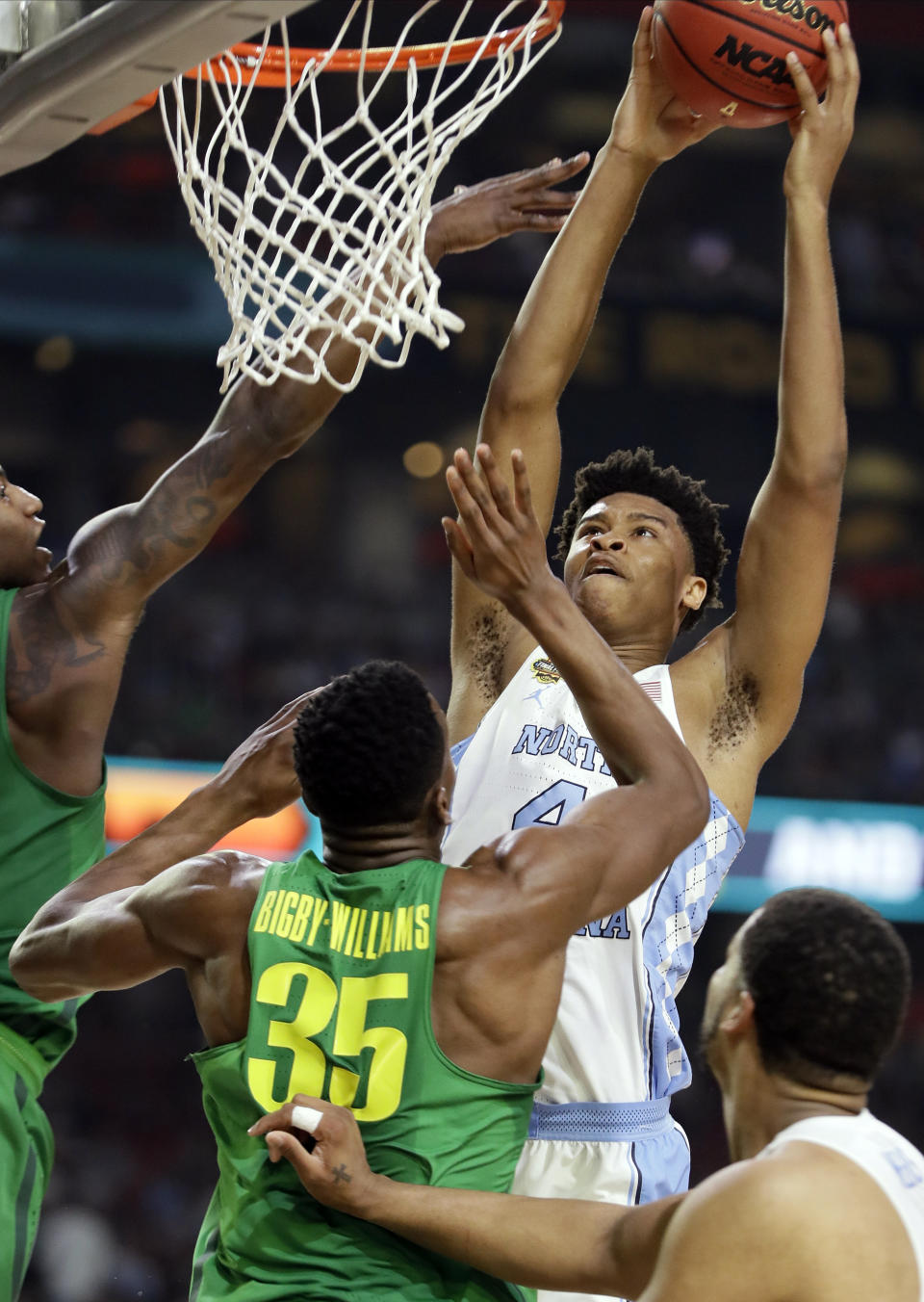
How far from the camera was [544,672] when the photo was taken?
10.4 feet

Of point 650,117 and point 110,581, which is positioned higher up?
point 650,117

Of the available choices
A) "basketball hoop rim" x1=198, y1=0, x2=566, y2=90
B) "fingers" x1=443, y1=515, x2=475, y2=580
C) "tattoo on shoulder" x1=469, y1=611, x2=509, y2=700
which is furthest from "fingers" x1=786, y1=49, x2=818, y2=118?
"fingers" x1=443, y1=515, x2=475, y2=580

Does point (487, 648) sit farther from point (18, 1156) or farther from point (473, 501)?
point (18, 1156)

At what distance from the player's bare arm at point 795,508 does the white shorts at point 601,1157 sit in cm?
65

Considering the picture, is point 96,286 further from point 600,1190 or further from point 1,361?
point 600,1190

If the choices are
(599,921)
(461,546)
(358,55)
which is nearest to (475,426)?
(358,55)

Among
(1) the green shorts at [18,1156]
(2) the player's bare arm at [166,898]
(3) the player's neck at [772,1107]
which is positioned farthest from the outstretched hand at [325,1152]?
(1) the green shorts at [18,1156]

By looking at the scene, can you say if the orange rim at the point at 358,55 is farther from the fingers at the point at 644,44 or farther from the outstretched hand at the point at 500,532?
the outstretched hand at the point at 500,532

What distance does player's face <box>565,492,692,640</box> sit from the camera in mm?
3164

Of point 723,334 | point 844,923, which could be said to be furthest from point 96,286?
point 844,923

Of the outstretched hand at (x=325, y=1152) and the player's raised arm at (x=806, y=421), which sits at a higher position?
the player's raised arm at (x=806, y=421)

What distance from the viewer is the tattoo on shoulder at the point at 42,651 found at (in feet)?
9.72

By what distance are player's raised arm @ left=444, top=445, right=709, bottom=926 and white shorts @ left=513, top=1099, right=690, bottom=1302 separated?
783 millimetres

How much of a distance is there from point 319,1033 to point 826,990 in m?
0.67
